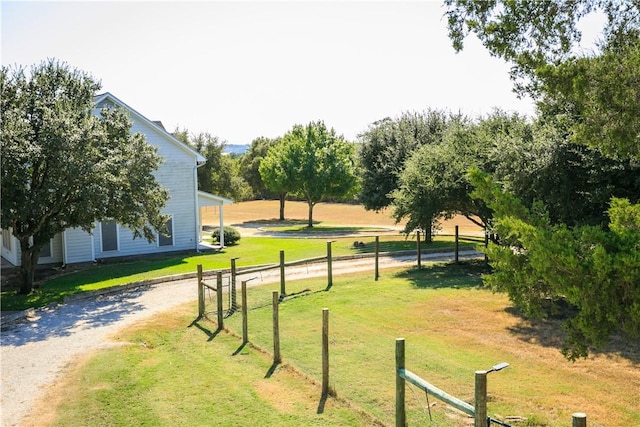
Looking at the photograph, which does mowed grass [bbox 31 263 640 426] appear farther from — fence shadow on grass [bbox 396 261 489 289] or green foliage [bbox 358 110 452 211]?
green foliage [bbox 358 110 452 211]

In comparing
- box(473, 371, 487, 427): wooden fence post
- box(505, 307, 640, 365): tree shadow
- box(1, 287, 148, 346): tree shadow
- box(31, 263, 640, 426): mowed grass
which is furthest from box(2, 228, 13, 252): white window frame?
box(473, 371, 487, 427): wooden fence post

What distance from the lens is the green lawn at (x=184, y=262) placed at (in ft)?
70.0

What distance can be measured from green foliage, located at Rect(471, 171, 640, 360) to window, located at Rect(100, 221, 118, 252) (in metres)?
26.9

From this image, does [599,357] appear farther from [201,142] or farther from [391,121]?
[201,142]

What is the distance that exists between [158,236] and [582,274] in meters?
28.8

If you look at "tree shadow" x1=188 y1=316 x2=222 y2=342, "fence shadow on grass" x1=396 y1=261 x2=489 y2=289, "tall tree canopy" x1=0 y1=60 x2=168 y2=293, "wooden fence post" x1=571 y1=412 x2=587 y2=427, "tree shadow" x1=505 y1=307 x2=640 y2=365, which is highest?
"tall tree canopy" x1=0 y1=60 x2=168 y2=293

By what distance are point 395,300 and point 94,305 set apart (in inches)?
422

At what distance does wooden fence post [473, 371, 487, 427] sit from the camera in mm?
7023

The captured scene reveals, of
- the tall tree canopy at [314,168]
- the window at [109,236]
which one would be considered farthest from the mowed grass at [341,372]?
the tall tree canopy at [314,168]

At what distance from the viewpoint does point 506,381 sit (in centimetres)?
1159

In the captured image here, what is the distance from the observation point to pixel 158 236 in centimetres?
3228

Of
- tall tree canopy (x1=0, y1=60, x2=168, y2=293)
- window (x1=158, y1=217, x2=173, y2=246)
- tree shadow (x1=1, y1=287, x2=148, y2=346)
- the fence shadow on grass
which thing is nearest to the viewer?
tree shadow (x1=1, y1=287, x2=148, y2=346)

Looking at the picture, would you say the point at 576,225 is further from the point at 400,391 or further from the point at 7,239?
the point at 7,239

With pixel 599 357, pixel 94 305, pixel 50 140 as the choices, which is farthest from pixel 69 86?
pixel 599 357
